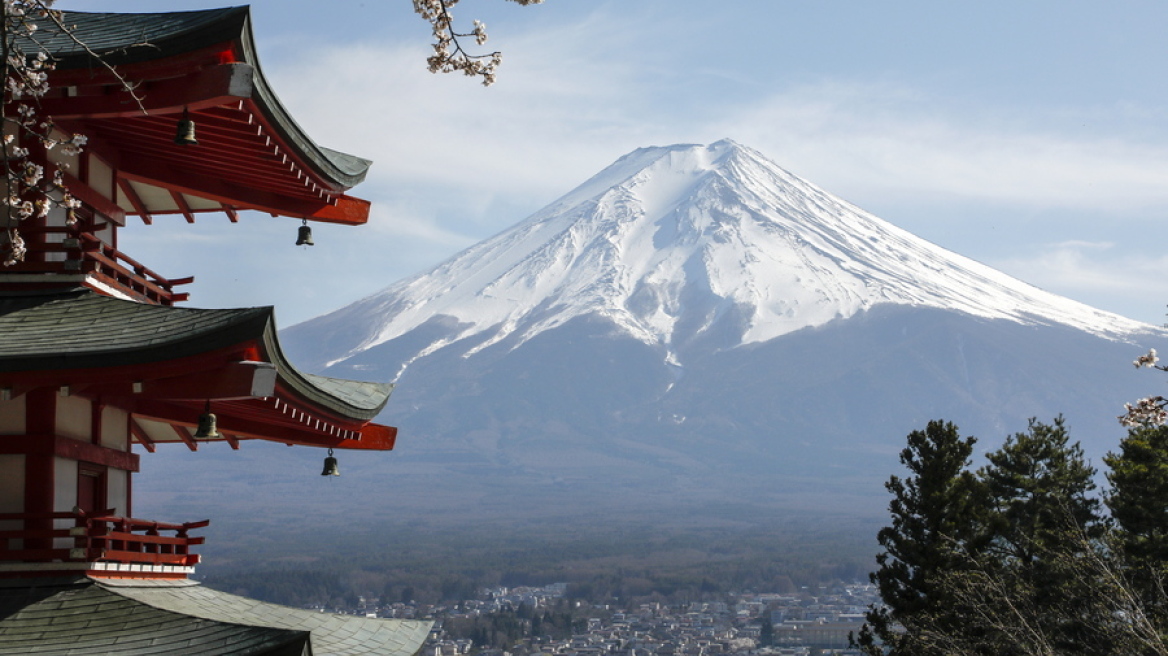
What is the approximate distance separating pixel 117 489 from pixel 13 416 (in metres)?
1.33

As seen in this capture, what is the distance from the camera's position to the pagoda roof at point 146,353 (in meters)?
8.28

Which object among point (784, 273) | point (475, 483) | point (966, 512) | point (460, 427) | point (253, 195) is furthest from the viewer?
point (784, 273)

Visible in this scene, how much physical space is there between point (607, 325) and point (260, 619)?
17187 cm

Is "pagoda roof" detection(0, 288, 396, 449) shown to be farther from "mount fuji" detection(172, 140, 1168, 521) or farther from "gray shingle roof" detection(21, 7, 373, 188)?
"mount fuji" detection(172, 140, 1168, 521)

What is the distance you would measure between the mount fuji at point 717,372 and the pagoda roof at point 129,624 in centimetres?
14757

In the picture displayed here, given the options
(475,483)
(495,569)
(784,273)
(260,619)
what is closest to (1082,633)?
(260,619)

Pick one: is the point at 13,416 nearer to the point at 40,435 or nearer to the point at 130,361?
the point at 40,435

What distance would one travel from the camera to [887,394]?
178m

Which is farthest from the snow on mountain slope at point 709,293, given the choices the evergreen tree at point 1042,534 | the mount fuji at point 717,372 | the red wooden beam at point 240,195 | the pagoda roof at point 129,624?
the pagoda roof at point 129,624

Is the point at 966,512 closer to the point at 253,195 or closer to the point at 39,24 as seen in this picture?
the point at 253,195

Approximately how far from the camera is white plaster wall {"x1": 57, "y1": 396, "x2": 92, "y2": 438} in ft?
30.6

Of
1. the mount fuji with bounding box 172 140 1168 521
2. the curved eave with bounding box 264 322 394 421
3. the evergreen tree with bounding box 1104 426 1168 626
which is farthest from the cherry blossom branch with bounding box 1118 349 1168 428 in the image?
the mount fuji with bounding box 172 140 1168 521

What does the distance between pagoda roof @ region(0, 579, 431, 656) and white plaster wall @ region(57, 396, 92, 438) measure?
3.37ft

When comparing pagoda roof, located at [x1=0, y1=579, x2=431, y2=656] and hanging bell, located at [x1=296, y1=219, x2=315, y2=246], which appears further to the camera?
hanging bell, located at [x1=296, y1=219, x2=315, y2=246]
